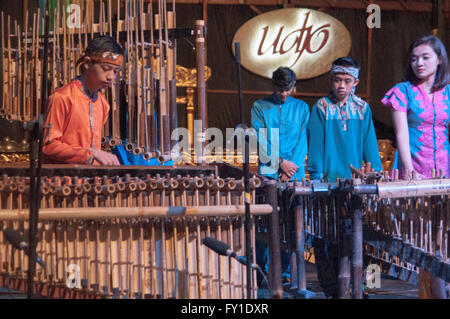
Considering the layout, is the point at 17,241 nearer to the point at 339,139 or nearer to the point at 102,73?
the point at 102,73

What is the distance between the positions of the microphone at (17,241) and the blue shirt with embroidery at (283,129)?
8.63ft

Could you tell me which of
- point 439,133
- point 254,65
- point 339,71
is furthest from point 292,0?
point 439,133

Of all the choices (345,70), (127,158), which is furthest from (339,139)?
(127,158)

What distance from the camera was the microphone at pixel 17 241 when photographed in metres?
2.97

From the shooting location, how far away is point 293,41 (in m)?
10.0

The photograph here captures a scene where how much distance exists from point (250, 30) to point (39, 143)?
24.1ft

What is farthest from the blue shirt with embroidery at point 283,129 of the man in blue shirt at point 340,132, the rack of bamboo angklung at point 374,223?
the rack of bamboo angklung at point 374,223

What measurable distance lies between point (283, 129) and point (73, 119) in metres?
1.87

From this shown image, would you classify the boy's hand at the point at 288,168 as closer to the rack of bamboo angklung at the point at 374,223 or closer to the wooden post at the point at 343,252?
the rack of bamboo angklung at the point at 374,223

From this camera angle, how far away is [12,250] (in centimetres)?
342

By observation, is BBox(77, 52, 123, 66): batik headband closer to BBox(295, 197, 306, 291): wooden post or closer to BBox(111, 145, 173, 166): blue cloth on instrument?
BBox(111, 145, 173, 166): blue cloth on instrument
